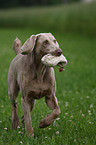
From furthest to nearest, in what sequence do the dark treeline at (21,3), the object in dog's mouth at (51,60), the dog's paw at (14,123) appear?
the dark treeline at (21,3), the dog's paw at (14,123), the object in dog's mouth at (51,60)

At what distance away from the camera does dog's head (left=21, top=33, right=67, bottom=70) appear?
3400 mm

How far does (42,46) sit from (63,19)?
2320cm

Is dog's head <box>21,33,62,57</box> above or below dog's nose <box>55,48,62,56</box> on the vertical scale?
above

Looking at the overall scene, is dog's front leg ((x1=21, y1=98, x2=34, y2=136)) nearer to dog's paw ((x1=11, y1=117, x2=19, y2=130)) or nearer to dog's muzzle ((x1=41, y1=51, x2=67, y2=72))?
dog's paw ((x1=11, y1=117, x2=19, y2=130))

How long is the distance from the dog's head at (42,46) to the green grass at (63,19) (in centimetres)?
1773

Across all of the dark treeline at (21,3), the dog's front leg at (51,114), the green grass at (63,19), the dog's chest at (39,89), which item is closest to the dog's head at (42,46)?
the dog's chest at (39,89)

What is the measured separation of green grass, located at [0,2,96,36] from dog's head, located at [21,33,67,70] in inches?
698

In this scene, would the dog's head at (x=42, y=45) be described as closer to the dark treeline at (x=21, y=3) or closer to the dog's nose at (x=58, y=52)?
the dog's nose at (x=58, y=52)

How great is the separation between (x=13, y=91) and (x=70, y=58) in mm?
8428

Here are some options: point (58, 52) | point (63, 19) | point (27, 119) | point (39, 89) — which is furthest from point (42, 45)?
point (63, 19)

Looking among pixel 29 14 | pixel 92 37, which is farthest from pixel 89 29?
pixel 29 14

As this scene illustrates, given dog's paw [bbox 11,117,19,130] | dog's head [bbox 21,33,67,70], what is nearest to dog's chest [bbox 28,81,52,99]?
dog's head [bbox 21,33,67,70]

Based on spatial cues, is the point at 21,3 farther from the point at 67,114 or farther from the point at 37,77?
the point at 37,77

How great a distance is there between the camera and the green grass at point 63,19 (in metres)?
22.3
